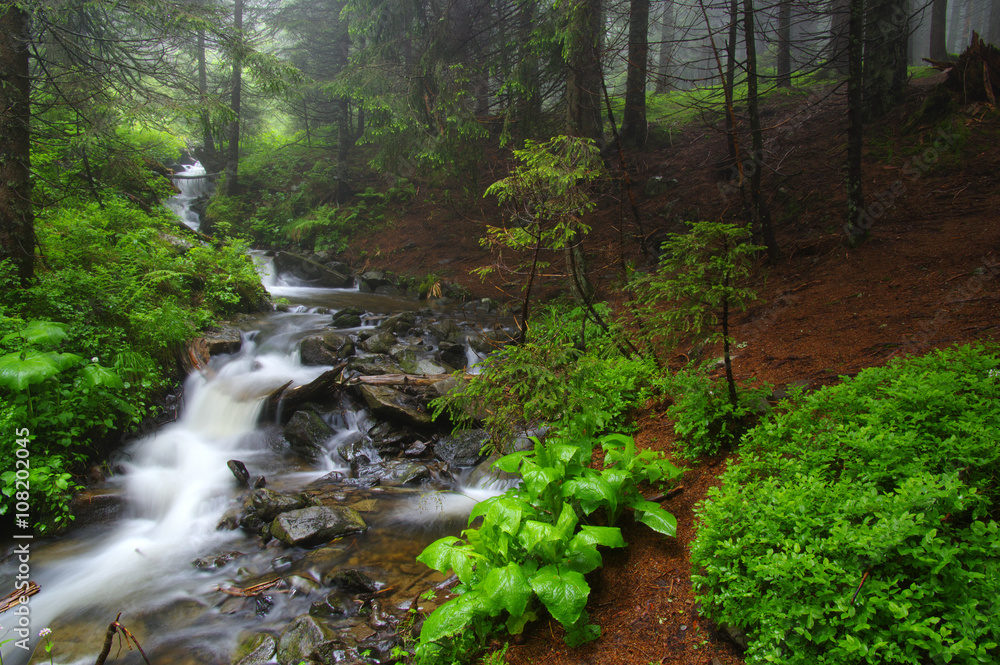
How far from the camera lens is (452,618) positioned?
2.83 metres

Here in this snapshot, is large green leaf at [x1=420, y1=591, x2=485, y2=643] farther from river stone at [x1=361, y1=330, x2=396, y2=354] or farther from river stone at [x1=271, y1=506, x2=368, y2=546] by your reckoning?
river stone at [x1=361, y1=330, x2=396, y2=354]

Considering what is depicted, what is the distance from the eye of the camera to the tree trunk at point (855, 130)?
6.26 metres

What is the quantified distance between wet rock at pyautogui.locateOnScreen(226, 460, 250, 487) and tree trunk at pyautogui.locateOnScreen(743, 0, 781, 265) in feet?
27.2

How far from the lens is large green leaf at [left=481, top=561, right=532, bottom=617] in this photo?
272cm

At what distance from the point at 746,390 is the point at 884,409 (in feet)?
3.48

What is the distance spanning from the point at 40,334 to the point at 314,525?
11.9 feet

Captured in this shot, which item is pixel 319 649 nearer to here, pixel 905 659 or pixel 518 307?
pixel 905 659

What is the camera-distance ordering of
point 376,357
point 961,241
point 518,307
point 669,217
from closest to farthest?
point 961,241 < point 376,357 < point 669,217 < point 518,307

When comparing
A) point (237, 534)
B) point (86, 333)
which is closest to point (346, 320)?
point (86, 333)

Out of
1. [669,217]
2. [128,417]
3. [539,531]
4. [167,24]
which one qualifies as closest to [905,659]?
[539,531]

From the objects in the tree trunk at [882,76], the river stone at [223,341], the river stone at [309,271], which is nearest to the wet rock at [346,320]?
the river stone at [223,341]

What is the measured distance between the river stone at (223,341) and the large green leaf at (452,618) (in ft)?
25.4

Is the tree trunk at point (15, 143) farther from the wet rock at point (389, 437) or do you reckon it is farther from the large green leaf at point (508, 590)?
the large green leaf at point (508, 590)

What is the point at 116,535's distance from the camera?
5.48 meters
